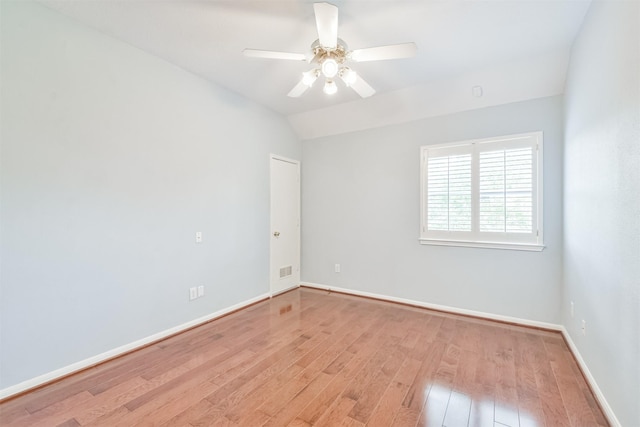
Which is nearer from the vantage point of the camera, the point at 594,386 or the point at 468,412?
the point at 468,412

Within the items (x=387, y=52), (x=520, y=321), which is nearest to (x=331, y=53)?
(x=387, y=52)

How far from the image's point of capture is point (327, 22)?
1.84 metres

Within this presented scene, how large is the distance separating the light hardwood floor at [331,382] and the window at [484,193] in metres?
1.03

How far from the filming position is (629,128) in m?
1.47

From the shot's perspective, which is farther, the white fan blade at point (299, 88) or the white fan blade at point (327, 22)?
the white fan blade at point (299, 88)

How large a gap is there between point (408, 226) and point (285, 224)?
188cm

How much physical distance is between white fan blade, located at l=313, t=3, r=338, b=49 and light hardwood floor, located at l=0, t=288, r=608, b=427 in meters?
2.50

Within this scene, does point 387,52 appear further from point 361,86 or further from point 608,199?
point 608,199

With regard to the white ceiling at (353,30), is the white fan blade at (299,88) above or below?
below

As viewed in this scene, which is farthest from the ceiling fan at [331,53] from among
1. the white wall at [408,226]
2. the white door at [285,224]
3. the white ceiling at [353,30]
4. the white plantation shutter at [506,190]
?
the white door at [285,224]

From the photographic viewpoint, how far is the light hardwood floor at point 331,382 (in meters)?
1.76

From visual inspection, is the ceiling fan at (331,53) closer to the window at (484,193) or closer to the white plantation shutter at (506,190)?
the window at (484,193)

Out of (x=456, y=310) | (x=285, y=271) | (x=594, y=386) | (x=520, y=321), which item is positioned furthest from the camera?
(x=285, y=271)

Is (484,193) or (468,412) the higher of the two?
(484,193)
